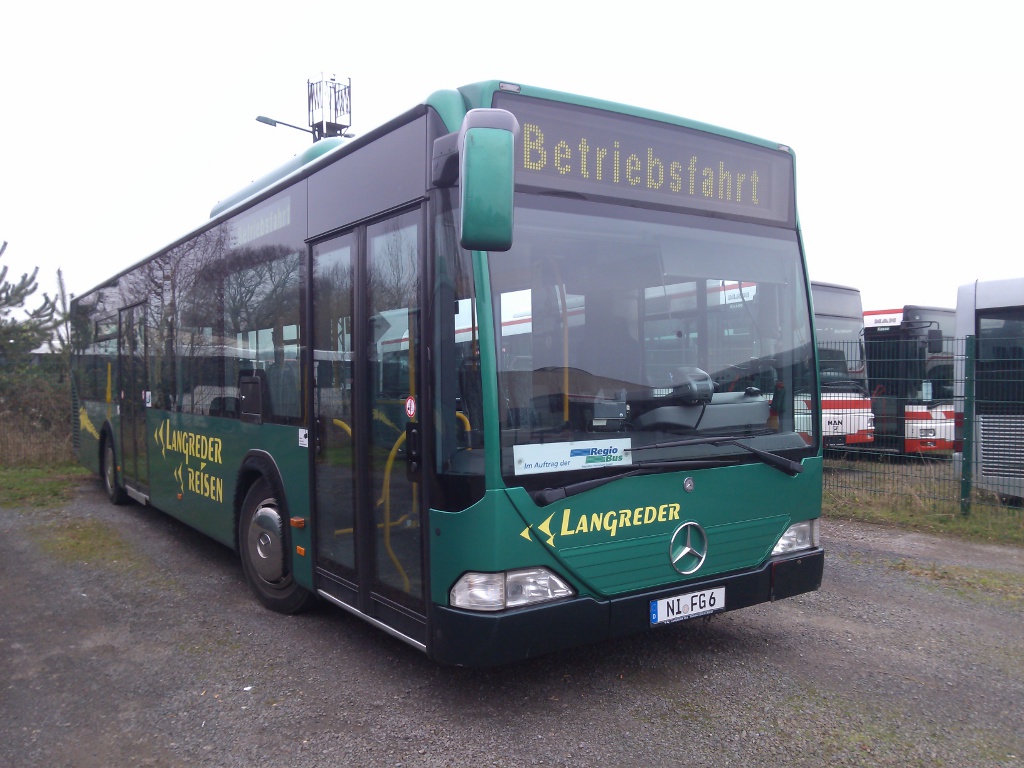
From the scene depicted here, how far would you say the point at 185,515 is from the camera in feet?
25.0

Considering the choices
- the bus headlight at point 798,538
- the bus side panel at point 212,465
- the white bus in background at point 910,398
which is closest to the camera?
the bus headlight at point 798,538

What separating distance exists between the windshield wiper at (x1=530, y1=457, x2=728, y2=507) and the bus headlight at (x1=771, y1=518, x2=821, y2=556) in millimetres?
709

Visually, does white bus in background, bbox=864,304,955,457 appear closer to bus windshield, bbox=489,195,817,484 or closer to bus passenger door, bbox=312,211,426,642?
bus windshield, bbox=489,195,817,484

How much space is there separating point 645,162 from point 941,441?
6.81 meters

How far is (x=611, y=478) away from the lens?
3959mm

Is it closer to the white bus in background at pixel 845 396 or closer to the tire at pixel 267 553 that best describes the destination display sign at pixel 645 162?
the tire at pixel 267 553

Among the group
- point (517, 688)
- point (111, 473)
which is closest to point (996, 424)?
point (517, 688)

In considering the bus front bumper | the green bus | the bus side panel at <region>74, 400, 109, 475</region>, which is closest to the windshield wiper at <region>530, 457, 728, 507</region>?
the green bus

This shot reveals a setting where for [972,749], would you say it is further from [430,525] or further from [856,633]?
[430,525]

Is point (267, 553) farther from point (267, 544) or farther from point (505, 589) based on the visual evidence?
point (505, 589)

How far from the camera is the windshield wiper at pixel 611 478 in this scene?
12.4 feet

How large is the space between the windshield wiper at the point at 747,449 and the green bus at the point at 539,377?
0.05 ft

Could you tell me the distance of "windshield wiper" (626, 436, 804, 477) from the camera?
13.5 feet

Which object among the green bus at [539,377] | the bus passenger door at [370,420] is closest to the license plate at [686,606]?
the green bus at [539,377]
